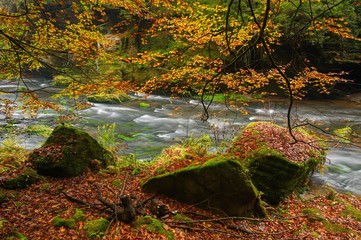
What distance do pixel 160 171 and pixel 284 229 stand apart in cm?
258

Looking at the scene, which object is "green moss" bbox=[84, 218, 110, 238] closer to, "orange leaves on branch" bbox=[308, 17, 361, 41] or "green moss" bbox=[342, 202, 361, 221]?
"orange leaves on branch" bbox=[308, 17, 361, 41]

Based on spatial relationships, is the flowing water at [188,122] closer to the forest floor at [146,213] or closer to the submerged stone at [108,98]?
Answer: the submerged stone at [108,98]

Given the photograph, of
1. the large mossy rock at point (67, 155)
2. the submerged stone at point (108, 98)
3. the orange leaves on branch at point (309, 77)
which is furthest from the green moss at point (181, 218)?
the submerged stone at point (108, 98)

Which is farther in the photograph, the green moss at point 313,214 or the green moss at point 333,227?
the green moss at point 313,214

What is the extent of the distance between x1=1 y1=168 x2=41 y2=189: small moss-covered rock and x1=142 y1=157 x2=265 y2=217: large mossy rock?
2.64 meters

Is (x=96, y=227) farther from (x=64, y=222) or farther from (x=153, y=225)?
(x=153, y=225)

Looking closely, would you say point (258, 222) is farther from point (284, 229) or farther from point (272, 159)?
point (272, 159)

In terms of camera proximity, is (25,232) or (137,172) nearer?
(25,232)

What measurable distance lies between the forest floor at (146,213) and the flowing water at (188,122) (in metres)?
2.26

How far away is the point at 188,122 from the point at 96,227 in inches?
411

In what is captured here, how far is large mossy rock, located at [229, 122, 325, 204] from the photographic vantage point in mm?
6145

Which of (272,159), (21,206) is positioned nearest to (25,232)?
(21,206)

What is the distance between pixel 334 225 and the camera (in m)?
5.48

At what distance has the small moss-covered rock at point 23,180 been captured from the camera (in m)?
4.82
